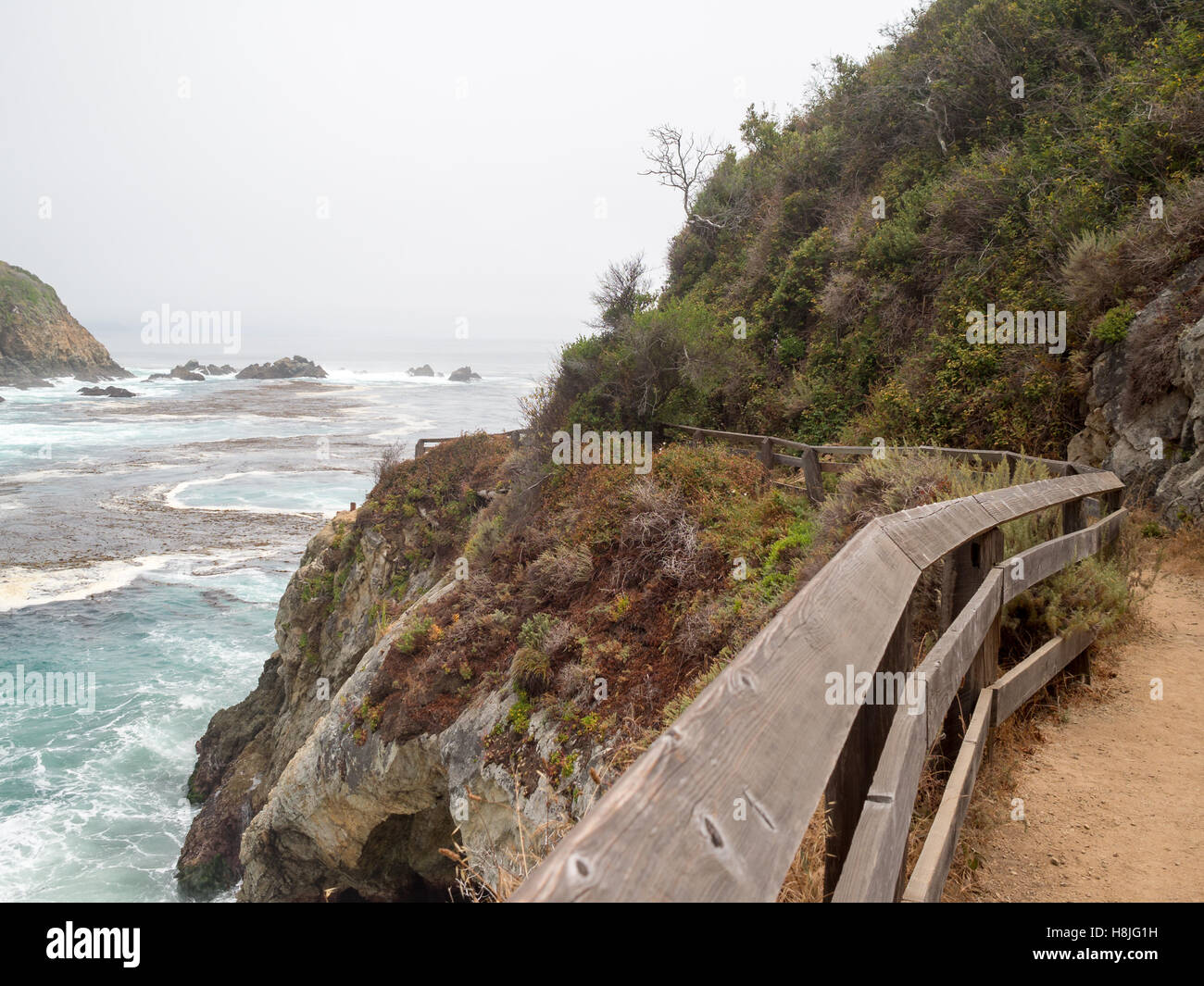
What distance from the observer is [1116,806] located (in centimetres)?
329

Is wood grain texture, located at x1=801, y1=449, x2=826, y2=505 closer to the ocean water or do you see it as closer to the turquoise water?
the ocean water

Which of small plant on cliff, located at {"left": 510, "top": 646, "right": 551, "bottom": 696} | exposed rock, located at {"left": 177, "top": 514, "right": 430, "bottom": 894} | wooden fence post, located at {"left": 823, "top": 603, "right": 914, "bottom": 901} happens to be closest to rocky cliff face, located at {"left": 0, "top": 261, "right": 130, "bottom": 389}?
exposed rock, located at {"left": 177, "top": 514, "right": 430, "bottom": 894}

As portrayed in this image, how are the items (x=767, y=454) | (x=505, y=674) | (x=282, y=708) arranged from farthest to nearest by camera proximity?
(x=282, y=708), (x=767, y=454), (x=505, y=674)

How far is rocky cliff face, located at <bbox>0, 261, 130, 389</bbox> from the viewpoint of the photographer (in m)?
94.9

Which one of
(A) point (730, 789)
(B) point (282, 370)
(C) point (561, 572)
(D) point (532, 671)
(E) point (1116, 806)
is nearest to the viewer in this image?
(A) point (730, 789)

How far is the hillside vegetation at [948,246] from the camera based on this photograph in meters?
10.8

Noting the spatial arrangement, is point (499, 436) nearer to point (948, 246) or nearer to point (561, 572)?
point (561, 572)

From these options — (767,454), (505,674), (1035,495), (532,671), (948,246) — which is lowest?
(505,674)

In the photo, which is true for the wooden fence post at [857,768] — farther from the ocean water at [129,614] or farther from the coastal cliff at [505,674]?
the ocean water at [129,614]

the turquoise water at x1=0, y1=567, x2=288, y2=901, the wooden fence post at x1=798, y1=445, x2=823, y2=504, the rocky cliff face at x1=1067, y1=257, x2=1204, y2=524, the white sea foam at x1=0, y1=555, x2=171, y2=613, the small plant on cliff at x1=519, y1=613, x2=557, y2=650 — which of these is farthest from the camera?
the white sea foam at x1=0, y1=555, x2=171, y2=613

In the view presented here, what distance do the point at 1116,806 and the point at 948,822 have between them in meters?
1.62

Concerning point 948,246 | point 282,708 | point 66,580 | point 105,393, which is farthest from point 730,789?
point 105,393

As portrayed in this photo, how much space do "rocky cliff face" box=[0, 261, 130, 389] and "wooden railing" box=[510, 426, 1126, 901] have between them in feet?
386
